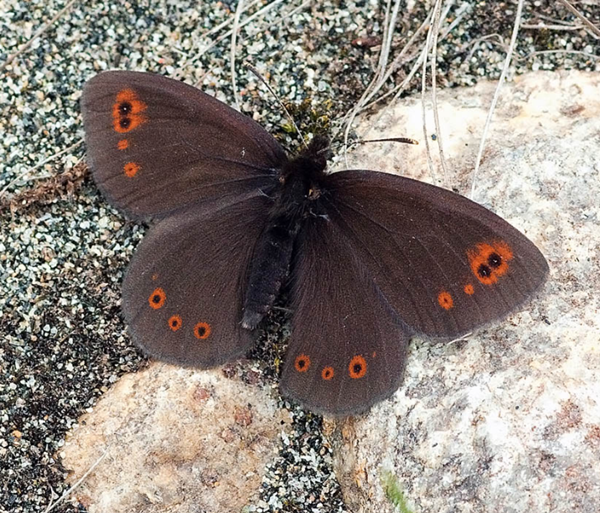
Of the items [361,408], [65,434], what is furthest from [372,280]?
[65,434]

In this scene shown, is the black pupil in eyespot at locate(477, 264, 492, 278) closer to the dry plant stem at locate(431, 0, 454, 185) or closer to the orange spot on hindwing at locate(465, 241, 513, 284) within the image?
the orange spot on hindwing at locate(465, 241, 513, 284)

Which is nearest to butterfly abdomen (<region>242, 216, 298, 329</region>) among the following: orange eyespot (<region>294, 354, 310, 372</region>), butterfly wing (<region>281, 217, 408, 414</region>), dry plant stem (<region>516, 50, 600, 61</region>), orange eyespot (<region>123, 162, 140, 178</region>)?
butterfly wing (<region>281, 217, 408, 414</region>)

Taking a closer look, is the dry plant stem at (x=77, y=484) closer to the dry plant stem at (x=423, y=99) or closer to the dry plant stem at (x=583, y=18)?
the dry plant stem at (x=423, y=99)

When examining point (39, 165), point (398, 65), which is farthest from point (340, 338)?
point (39, 165)

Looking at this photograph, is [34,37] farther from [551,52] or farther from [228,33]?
[551,52]

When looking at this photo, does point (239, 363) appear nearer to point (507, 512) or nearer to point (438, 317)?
point (438, 317)

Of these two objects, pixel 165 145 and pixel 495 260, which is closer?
pixel 495 260

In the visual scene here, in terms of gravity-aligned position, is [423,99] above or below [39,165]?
above

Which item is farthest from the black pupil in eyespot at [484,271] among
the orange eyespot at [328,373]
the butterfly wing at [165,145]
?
the butterfly wing at [165,145]
